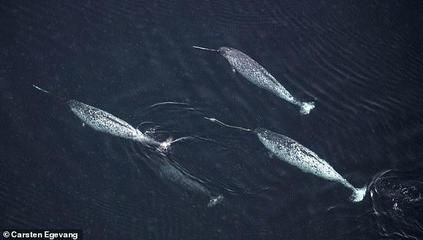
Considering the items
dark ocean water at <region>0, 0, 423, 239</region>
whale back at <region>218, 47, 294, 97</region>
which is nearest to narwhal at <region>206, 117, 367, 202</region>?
dark ocean water at <region>0, 0, 423, 239</region>

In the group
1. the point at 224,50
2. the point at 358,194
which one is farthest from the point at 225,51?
the point at 358,194

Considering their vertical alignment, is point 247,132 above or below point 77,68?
below

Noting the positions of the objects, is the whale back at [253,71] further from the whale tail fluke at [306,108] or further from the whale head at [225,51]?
the whale tail fluke at [306,108]

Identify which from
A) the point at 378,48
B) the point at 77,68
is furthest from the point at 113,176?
the point at 378,48

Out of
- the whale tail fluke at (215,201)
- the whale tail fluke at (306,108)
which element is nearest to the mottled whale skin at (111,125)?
the whale tail fluke at (215,201)

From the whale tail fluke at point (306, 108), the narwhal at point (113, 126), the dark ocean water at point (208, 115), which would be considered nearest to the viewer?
the dark ocean water at point (208, 115)

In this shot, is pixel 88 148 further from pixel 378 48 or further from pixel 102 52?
pixel 378 48

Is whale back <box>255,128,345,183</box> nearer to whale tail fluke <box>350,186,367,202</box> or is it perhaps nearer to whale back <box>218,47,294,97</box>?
whale tail fluke <box>350,186,367,202</box>
